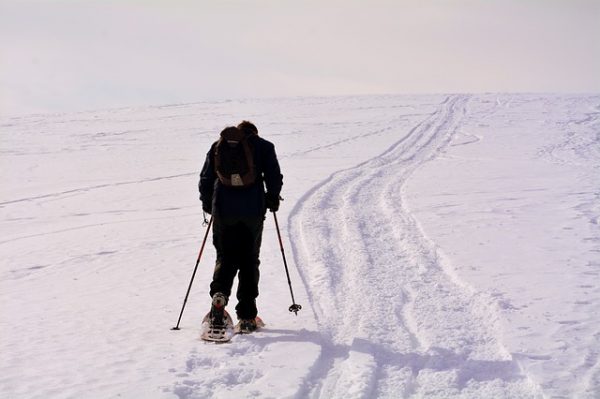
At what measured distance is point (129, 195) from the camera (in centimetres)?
1500

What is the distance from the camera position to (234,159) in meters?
5.25

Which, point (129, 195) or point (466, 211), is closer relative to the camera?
point (466, 211)

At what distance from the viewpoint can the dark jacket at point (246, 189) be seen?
5.30m

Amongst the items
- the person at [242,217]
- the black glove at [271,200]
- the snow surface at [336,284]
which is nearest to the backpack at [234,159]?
the person at [242,217]

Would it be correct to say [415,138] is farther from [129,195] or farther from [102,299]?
[102,299]

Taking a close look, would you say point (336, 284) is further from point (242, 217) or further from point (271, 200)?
point (242, 217)

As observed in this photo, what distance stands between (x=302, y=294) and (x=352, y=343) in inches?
60.2

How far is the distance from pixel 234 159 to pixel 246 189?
0.28 m

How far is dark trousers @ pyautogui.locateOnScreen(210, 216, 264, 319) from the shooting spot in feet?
17.8

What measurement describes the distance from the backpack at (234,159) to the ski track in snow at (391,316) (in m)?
1.50

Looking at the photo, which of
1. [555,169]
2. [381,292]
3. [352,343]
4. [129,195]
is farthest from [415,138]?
[352,343]

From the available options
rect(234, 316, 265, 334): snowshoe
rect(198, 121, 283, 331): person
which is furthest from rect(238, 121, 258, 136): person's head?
rect(234, 316, 265, 334): snowshoe

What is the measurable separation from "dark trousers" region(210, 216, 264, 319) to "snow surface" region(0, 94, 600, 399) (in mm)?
349

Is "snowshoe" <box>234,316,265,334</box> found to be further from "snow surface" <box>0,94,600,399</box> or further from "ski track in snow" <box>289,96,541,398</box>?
"ski track in snow" <box>289,96,541,398</box>
